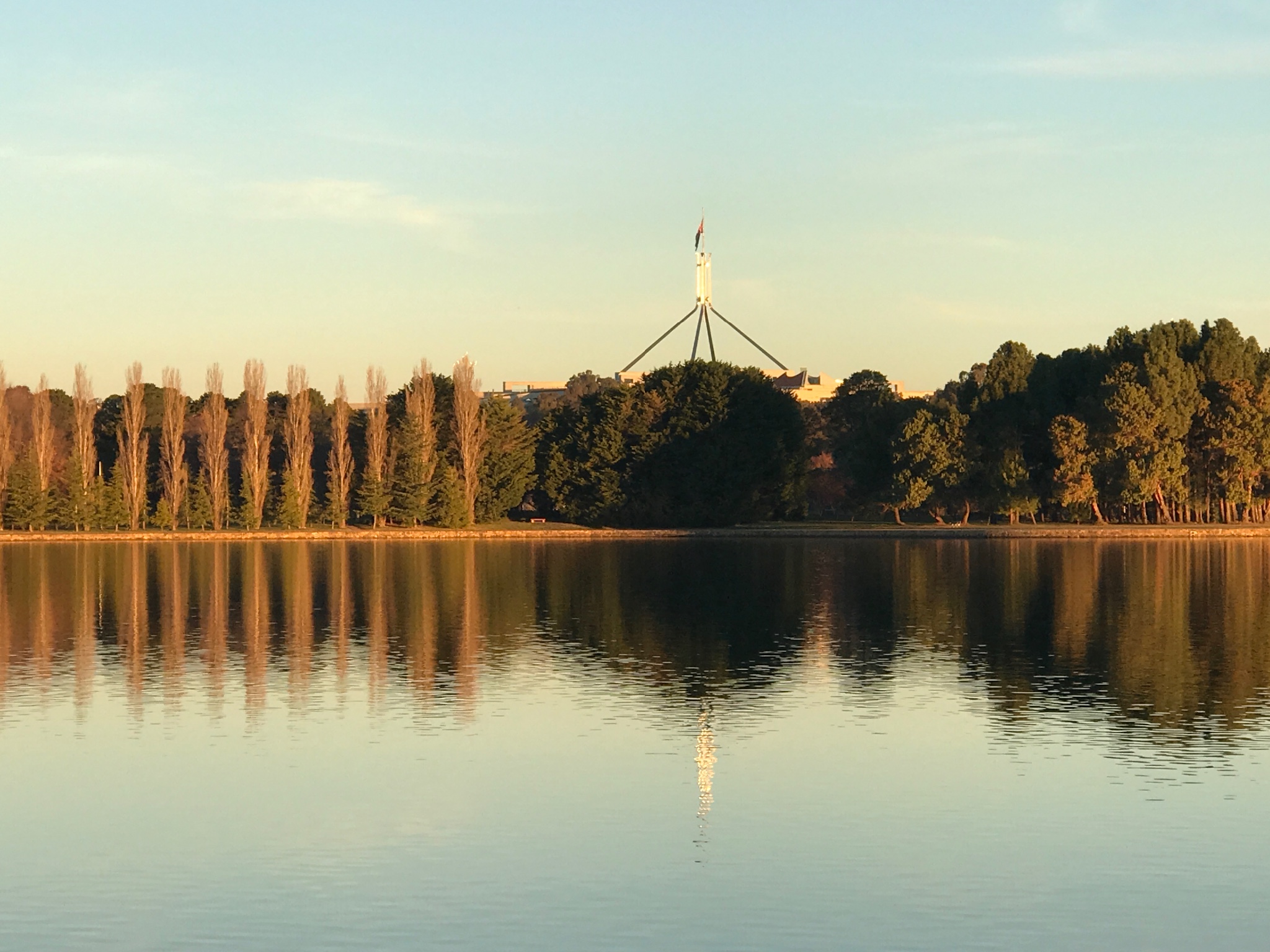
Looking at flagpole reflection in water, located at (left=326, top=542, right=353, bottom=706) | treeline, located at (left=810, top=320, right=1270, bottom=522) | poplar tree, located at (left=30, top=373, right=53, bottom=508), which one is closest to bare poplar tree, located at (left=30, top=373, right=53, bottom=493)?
poplar tree, located at (left=30, top=373, right=53, bottom=508)

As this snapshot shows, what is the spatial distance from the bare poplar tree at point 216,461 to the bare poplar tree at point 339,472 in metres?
6.36

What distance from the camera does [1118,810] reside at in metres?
18.8

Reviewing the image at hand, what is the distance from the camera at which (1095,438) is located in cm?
9844

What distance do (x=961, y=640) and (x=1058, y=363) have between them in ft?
238

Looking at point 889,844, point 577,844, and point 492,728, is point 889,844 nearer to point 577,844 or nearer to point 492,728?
point 577,844

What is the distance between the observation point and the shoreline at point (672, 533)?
95.4 meters

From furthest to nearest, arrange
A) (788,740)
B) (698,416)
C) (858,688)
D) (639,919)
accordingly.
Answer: (698,416) < (858,688) < (788,740) < (639,919)

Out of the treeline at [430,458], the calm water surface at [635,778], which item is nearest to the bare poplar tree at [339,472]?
the treeline at [430,458]

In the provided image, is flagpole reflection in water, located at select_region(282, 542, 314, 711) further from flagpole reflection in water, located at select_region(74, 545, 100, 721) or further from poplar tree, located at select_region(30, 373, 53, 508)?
poplar tree, located at select_region(30, 373, 53, 508)

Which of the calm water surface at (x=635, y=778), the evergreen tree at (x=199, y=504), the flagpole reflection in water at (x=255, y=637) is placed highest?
the evergreen tree at (x=199, y=504)

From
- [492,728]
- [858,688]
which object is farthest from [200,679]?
[858,688]

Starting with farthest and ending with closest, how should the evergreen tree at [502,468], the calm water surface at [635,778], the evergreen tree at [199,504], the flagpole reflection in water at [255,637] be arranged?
the evergreen tree at [502,468] < the evergreen tree at [199,504] < the flagpole reflection in water at [255,637] < the calm water surface at [635,778]

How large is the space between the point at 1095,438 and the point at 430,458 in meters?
41.3

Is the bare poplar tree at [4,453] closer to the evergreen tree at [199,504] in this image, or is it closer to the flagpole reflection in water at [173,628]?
the evergreen tree at [199,504]
